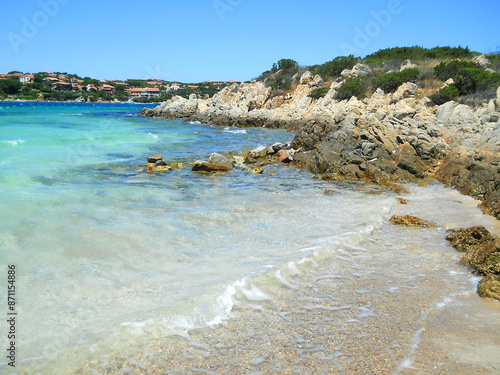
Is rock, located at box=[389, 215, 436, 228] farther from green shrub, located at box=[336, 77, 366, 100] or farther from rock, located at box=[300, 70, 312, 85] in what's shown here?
rock, located at box=[300, 70, 312, 85]

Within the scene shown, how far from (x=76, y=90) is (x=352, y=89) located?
133124 mm

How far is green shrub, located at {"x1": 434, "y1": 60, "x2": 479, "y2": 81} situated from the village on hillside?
77438 millimetres

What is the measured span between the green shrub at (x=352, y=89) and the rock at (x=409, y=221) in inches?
1191

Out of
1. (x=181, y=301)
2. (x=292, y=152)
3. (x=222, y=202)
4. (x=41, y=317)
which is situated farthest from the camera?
(x=292, y=152)

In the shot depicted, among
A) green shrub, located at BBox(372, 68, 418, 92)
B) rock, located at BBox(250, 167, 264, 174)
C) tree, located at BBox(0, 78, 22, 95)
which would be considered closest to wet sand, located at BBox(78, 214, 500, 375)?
rock, located at BBox(250, 167, 264, 174)

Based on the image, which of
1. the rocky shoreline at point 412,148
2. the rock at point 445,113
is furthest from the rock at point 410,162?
the rock at point 445,113

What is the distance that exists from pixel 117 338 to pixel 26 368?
0.84 metres

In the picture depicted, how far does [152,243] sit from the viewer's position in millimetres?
6488

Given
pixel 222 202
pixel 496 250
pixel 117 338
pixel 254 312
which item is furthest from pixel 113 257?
pixel 496 250

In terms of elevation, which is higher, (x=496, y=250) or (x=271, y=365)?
(x=496, y=250)

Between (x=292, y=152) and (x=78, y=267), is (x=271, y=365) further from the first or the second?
(x=292, y=152)

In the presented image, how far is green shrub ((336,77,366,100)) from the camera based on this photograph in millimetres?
36906

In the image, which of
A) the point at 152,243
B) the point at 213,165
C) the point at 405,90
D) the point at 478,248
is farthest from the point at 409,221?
the point at 405,90

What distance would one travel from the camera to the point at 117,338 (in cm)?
383
